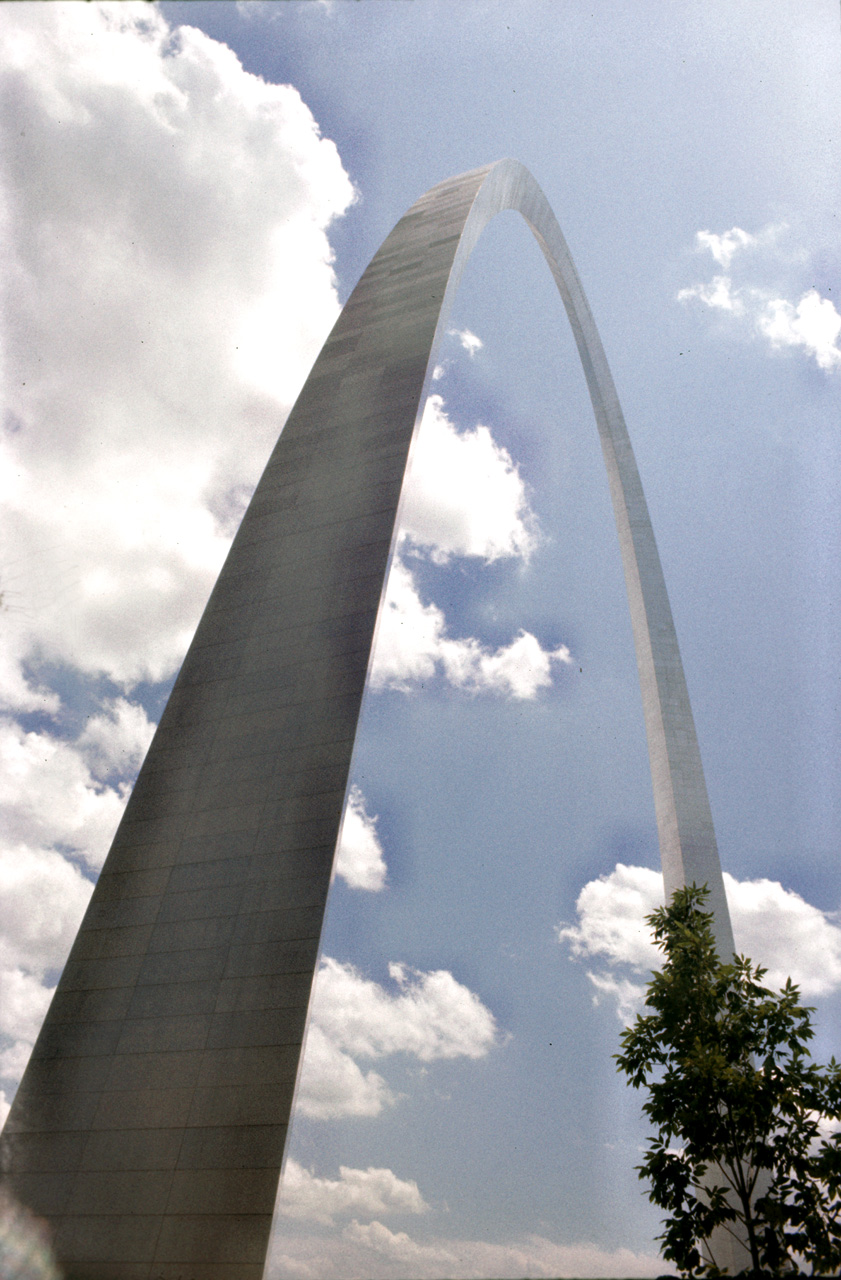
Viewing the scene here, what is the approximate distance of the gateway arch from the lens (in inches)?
412

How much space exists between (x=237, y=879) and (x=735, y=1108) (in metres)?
6.79

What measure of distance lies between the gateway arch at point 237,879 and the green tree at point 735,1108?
14.9 feet

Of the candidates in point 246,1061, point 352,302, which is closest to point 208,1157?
point 246,1061

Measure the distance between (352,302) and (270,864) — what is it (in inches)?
527

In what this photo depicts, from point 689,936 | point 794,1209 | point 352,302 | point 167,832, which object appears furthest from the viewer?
point 352,302

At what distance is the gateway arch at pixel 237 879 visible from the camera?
34.3 feet

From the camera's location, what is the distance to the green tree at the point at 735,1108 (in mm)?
10406

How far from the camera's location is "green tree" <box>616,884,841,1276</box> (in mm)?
10406

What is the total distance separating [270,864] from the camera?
12.4 meters

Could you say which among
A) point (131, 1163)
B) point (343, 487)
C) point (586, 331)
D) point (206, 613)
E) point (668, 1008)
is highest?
point (586, 331)

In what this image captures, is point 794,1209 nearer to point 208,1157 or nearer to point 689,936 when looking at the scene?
point 689,936

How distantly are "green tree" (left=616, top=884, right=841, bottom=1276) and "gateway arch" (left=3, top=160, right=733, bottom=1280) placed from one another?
14.9ft

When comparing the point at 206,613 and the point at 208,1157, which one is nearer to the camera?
the point at 208,1157

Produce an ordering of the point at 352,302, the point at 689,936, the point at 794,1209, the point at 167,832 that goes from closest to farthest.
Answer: the point at 794,1209 < the point at 689,936 < the point at 167,832 < the point at 352,302
